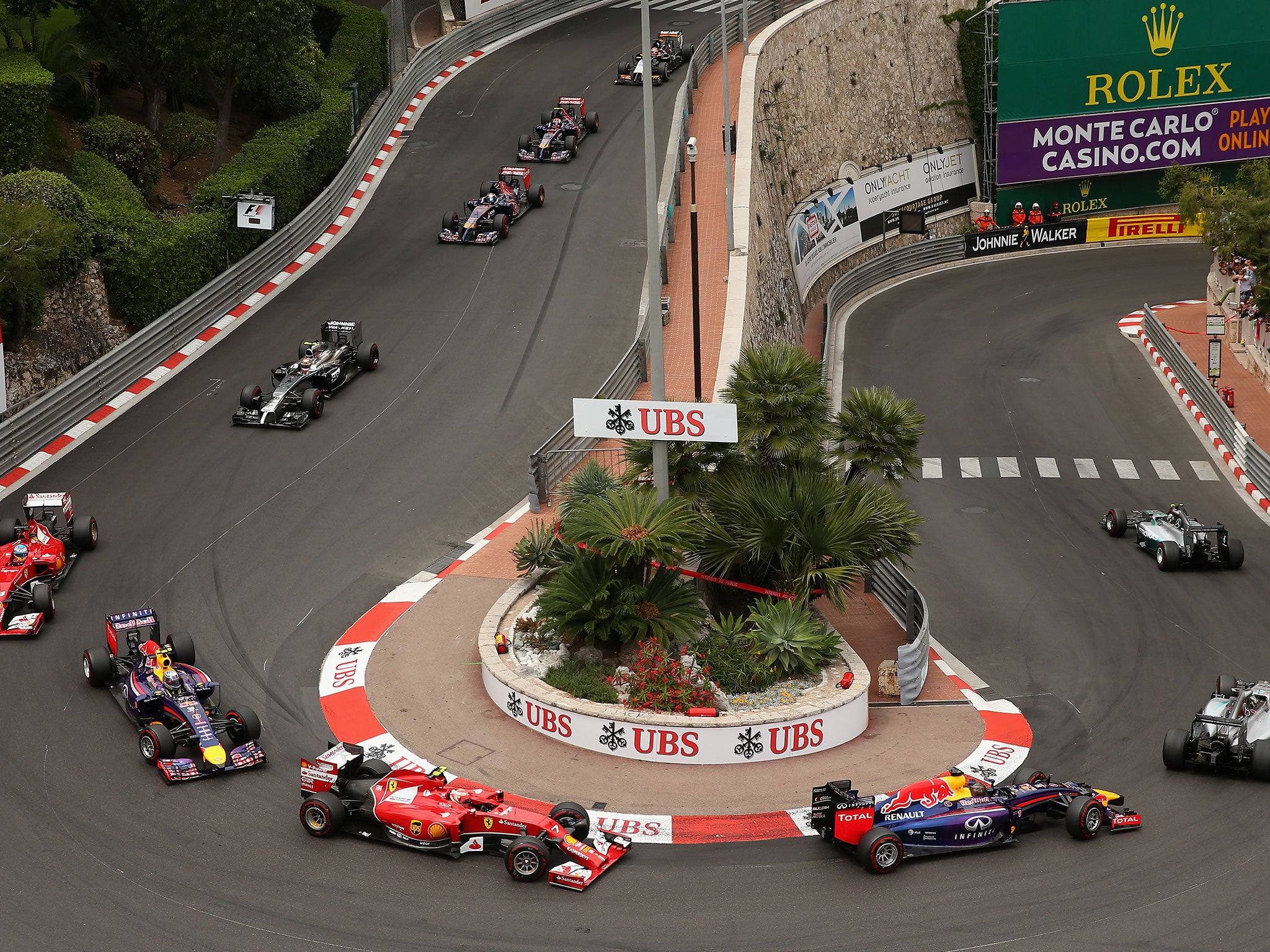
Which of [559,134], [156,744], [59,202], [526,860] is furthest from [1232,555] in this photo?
[559,134]

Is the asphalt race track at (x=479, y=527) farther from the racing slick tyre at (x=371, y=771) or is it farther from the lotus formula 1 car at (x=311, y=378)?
the racing slick tyre at (x=371, y=771)

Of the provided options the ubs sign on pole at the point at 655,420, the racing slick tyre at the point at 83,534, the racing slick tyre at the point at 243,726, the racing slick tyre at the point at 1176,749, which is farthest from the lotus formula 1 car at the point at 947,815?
the racing slick tyre at the point at 83,534

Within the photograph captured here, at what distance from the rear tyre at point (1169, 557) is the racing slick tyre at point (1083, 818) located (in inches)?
473

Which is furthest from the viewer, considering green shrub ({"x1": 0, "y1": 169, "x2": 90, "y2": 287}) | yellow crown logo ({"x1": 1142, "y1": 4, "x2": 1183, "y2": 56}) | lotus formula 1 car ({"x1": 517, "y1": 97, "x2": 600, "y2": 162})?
yellow crown logo ({"x1": 1142, "y1": 4, "x2": 1183, "y2": 56})

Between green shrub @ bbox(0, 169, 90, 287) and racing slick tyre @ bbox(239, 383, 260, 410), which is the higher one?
green shrub @ bbox(0, 169, 90, 287)

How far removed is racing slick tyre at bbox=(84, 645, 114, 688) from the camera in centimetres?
2228

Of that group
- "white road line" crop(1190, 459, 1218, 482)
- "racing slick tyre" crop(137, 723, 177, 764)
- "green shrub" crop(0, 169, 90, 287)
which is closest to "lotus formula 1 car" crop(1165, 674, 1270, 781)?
"racing slick tyre" crop(137, 723, 177, 764)

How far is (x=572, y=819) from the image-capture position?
749 inches

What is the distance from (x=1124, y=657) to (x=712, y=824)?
10.1 m

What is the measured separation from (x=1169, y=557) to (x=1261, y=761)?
9.91 metres

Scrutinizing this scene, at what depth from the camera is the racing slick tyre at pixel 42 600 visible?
958 inches

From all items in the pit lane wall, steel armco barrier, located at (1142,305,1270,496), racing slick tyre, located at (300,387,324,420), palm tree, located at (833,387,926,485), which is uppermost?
palm tree, located at (833,387,926,485)

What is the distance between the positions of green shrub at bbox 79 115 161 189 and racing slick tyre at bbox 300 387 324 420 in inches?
452

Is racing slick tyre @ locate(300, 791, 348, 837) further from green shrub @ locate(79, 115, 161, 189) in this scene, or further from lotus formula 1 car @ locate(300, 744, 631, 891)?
green shrub @ locate(79, 115, 161, 189)
